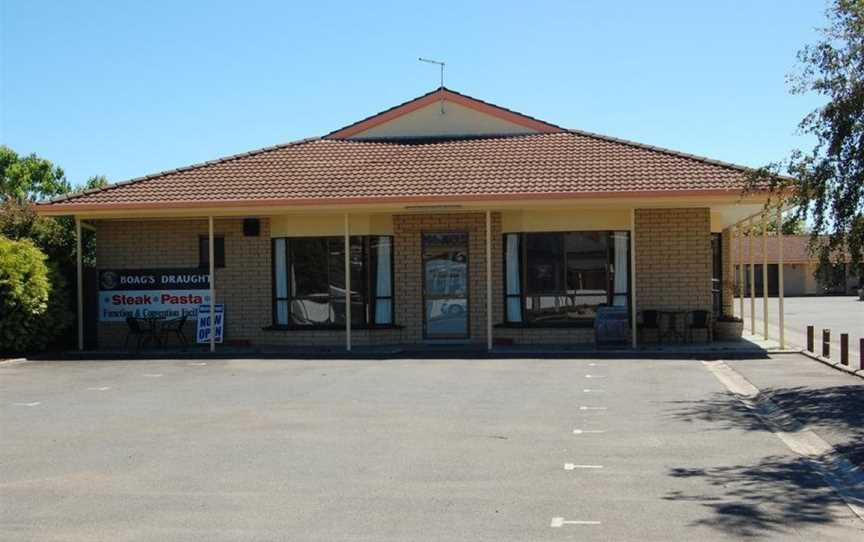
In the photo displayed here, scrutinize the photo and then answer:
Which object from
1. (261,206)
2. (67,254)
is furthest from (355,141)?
(67,254)

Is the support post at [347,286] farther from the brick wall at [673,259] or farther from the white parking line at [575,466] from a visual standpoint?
the white parking line at [575,466]

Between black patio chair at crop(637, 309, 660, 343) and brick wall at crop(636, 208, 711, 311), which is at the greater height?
brick wall at crop(636, 208, 711, 311)

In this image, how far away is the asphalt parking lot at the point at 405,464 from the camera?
6758mm

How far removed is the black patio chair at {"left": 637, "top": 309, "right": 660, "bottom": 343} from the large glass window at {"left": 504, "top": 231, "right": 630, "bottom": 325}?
54 centimetres

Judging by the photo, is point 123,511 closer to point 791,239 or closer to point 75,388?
point 75,388

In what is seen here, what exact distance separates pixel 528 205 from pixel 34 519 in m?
14.4

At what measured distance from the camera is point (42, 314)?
20641mm

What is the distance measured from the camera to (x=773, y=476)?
8.30 metres

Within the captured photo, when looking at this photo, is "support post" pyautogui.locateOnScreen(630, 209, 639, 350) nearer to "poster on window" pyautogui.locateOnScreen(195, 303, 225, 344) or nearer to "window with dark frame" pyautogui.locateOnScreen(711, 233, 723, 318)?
"window with dark frame" pyautogui.locateOnScreen(711, 233, 723, 318)

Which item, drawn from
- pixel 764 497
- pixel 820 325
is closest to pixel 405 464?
pixel 764 497

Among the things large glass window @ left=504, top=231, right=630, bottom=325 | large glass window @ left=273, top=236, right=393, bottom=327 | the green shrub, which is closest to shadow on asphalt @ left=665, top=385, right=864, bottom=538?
large glass window @ left=504, top=231, right=630, bottom=325

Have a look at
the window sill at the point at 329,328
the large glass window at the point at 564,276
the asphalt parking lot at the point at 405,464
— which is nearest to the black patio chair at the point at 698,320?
the large glass window at the point at 564,276

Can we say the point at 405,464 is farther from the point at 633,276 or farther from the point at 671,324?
the point at 671,324

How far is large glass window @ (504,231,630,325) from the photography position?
2130 cm
